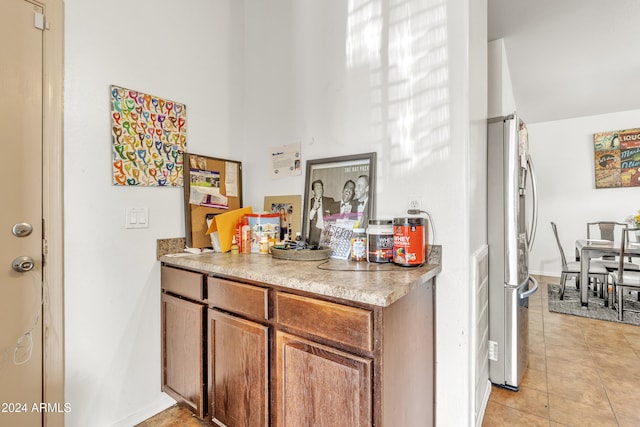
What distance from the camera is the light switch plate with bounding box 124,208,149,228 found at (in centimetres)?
172

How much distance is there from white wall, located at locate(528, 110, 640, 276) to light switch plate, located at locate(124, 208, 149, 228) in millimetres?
6136

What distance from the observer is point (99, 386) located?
63.7 inches

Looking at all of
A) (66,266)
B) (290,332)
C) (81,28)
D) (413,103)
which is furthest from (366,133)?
(66,266)

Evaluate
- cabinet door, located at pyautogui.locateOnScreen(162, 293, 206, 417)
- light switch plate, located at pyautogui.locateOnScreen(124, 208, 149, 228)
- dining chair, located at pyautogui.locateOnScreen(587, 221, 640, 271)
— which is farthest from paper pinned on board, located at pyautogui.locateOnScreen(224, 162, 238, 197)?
dining chair, located at pyautogui.locateOnScreen(587, 221, 640, 271)

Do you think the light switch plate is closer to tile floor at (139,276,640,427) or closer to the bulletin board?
the bulletin board

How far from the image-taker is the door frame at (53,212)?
1.43 m

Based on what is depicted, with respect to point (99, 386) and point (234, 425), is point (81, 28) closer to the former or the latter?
point (99, 386)

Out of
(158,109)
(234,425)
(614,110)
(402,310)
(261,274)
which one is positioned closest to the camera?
(402,310)

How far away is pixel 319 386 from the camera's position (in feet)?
3.64

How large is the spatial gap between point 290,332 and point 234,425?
0.64 metres

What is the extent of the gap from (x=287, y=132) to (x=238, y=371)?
4.88ft

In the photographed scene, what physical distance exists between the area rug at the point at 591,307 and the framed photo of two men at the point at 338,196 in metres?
3.33

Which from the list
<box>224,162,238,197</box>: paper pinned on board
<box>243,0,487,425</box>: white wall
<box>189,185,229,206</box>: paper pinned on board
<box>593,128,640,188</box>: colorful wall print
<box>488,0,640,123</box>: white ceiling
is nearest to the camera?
<box>243,0,487,425</box>: white wall

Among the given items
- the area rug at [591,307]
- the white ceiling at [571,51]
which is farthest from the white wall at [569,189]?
the area rug at [591,307]
